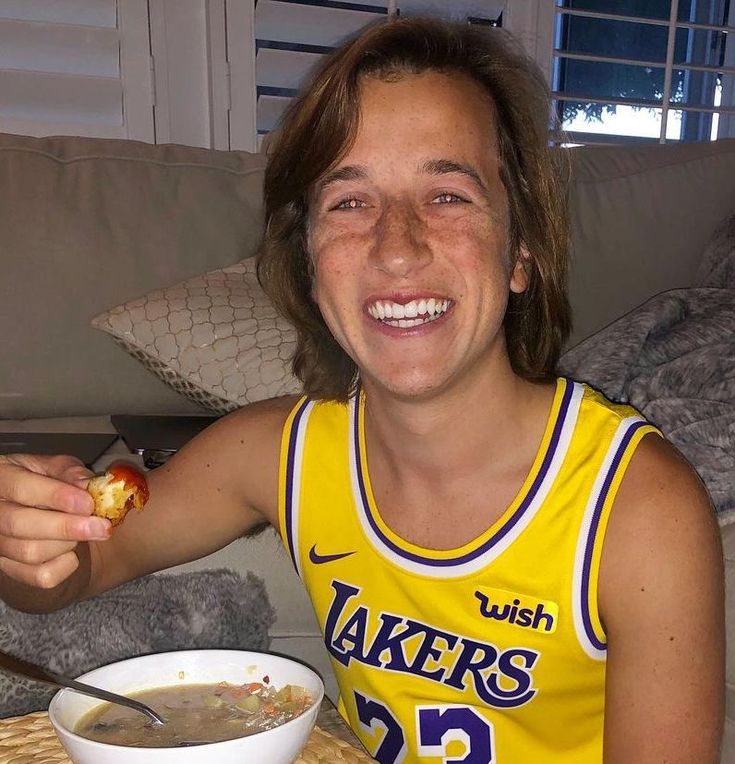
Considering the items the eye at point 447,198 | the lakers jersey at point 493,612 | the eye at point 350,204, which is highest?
the eye at point 447,198

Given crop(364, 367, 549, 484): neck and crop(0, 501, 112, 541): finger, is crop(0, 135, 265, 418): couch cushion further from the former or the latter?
crop(0, 501, 112, 541): finger

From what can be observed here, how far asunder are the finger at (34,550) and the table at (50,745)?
0.45 ft

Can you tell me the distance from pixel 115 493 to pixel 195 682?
16cm

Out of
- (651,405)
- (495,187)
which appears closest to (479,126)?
(495,187)

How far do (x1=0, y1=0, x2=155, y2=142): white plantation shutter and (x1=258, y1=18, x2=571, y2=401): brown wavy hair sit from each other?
151 centimetres

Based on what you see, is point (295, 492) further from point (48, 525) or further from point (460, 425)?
point (48, 525)

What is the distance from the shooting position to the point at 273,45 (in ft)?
8.46

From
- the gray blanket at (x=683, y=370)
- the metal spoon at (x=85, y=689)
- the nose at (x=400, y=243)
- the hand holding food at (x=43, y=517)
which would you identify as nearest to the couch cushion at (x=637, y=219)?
the gray blanket at (x=683, y=370)

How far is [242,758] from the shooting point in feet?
1.68

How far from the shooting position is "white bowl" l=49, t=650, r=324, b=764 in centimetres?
50

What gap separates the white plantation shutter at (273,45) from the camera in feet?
8.20

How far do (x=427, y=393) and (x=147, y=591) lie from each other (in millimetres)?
522

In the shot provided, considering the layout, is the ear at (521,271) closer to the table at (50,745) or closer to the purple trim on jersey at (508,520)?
the purple trim on jersey at (508,520)

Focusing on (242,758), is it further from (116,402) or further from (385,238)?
(116,402)
